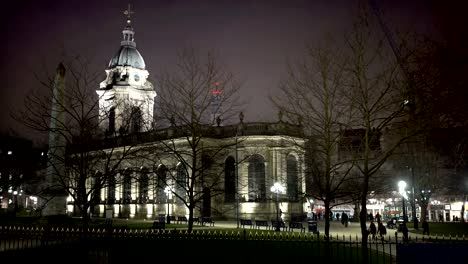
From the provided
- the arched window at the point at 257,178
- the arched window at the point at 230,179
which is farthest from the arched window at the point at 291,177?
the arched window at the point at 230,179

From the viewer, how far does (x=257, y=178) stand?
165 ft

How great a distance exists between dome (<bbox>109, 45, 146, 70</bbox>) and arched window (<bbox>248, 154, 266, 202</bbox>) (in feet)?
100

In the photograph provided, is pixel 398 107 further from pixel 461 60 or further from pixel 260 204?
pixel 260 204

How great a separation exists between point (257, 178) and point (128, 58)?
109 ft

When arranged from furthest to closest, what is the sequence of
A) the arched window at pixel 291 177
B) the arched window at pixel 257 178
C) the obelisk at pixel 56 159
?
the arched window at pixel 257 178, the arched window at pixel 291 177, the obelisk at pixel 56 159

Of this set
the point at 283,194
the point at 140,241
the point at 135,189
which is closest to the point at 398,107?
the point at 140,241

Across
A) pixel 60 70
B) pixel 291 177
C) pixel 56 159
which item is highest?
pixel 60 70

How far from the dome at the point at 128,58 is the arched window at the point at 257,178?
30.5 metres

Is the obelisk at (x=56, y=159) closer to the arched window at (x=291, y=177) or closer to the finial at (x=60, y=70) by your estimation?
the finial at (x=60, y=70)

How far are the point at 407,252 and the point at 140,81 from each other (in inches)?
2473

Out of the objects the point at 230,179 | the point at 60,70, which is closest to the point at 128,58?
the point at 230,179

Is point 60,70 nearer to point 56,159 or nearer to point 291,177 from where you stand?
point 56,159

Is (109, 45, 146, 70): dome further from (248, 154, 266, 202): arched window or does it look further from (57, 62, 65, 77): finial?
(57, 62, 65, 77): finial

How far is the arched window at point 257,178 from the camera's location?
49406 millimetres
